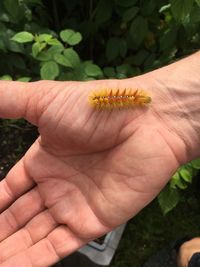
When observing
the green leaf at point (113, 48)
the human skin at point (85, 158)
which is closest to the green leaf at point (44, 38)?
the human skin at point (85, 158)

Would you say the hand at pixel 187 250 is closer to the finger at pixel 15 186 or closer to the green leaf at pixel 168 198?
the green leaf at pixel 168 198

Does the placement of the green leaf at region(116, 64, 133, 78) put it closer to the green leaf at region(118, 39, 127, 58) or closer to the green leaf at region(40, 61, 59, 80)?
the green leaf at region(118, 39, 127, 58)

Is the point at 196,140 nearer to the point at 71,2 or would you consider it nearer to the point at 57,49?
the point at 57,49

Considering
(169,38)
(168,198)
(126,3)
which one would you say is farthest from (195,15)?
(168,198)

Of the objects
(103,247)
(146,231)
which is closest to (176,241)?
(146,231)

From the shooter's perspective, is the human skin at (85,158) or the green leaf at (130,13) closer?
the human skin at (85,158)

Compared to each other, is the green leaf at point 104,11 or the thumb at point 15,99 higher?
the green leaf at point 104,11

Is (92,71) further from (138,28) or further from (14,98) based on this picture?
(14,98)
